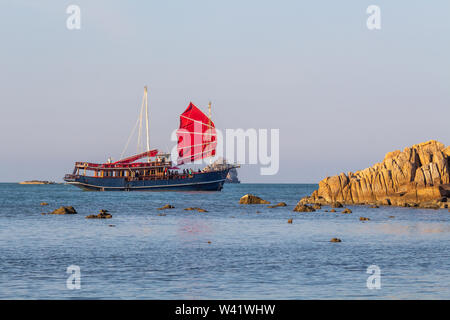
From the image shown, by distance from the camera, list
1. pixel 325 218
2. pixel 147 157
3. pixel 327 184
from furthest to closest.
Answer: pixel 147 157
pixel 327 184
pixel 325 218

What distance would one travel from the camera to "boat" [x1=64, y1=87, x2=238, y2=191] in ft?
516

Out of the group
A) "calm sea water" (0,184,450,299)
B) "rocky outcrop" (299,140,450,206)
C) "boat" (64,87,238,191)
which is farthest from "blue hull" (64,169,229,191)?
"calm sea water" (0,184,450,299)

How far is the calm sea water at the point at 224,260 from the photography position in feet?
74.2

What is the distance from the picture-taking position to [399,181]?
8912cm

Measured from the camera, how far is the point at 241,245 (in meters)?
39.2

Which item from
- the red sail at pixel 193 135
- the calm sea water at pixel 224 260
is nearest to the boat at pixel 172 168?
the red sail at pixel 193 135

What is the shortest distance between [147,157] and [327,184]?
74112 millimetres

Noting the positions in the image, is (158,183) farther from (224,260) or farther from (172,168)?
(224,260)

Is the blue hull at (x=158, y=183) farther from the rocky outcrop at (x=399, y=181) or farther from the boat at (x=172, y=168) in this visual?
the rocky outcrop at (x=399, y=181)

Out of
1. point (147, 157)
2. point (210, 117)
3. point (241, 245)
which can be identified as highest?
point (210, 117)

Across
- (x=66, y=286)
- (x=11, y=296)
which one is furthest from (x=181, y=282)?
(x=11, y=296)

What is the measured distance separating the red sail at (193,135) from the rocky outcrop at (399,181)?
63933 mm

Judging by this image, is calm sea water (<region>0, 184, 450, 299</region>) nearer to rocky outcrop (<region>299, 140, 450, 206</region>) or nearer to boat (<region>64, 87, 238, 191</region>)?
rocky outcrop (<region>299, 140, 450, 206</region>)
